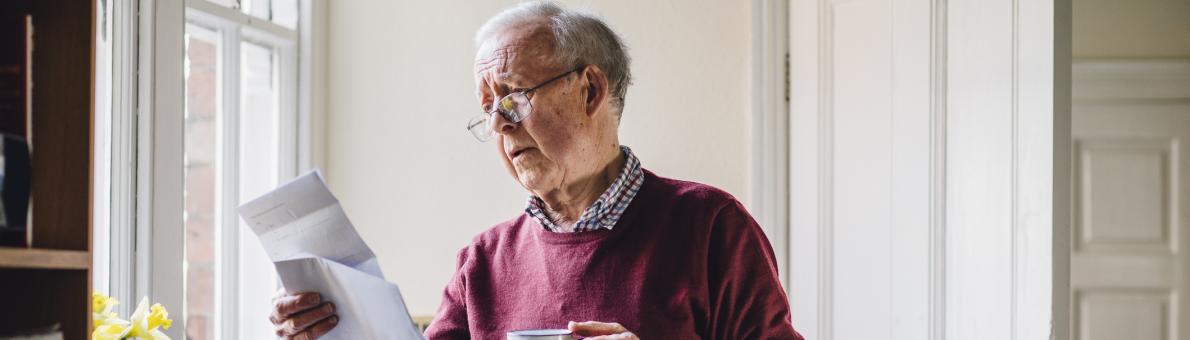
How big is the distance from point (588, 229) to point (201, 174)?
115cm

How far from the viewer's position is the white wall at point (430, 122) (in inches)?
99.1

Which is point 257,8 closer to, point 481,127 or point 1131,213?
point 481,127

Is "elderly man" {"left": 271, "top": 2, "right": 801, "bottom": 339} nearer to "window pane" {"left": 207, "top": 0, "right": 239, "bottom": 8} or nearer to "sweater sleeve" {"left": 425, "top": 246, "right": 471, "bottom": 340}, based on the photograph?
"sweater sleeve" {"left": 425, "top": 246, "right": 471, "bottom": 340}

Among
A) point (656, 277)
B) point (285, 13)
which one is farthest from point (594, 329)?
point (285, 13)

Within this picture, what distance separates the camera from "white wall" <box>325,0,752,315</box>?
252 centimetres

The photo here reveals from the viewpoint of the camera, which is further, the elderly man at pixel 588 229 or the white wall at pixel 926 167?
the white wall at pixel 926 167

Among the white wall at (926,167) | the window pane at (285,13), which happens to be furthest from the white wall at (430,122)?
the white wall at (926,167)

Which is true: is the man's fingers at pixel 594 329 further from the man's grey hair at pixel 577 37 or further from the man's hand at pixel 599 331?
the man's grey hair at pixel 577 37

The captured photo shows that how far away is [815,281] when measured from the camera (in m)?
2.40

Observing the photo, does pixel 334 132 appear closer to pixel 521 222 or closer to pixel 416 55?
pixel 416 55

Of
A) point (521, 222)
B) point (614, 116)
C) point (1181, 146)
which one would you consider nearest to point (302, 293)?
point (521, 222)

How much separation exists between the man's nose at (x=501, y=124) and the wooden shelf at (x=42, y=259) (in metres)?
0.54

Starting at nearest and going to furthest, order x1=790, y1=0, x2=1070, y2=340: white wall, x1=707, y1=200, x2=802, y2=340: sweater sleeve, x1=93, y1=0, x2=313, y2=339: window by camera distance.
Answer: x1=707, y1=200, x2=802, y2=340: sweater sleeve < x1=790, y1=0, x2=1070, y2=340: white wall < x1=93, y1=0, x2=313, y2=339: window

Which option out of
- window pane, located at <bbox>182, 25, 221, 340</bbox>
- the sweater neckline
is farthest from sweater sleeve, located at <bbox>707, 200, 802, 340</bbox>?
window pane, located at <bbox>182, 25, 221, 340</bbox>
